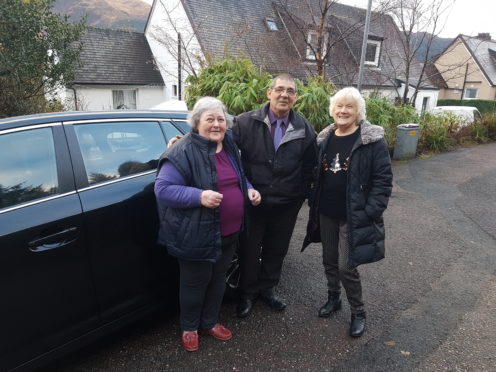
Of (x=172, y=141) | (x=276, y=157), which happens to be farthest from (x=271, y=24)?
(x=172, y=141)

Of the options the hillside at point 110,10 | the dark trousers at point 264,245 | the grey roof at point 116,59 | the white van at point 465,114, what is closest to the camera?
the dark trousers at point 264,245

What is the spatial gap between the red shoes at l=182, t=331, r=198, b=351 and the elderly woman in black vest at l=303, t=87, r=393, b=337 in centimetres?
118

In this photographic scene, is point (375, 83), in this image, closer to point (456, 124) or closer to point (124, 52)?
point (456, 124)

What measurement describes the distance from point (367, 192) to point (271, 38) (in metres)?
17.7

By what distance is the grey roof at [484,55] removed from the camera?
102 feet

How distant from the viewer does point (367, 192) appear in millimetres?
2531

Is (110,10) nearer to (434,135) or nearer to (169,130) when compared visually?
(434,135)

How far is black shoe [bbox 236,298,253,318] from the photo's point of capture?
2967 millimetres

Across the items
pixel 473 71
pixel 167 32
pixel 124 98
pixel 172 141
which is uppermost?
pixel 167 32

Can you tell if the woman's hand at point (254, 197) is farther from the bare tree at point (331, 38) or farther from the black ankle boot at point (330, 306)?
the bare tree at point (331, 38)

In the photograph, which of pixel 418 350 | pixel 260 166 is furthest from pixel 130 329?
pixel 418 350

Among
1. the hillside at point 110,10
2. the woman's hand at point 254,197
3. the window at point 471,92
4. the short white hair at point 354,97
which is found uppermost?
the hillside at point 110,10

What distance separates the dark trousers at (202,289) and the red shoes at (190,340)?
4cm

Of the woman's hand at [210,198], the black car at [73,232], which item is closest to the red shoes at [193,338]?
the black car at [73,232]
